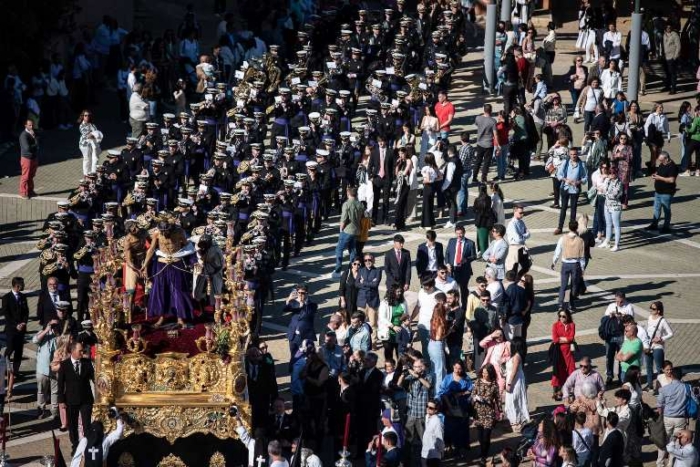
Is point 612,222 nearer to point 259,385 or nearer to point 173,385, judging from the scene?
point 259,385

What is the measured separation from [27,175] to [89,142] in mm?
1523

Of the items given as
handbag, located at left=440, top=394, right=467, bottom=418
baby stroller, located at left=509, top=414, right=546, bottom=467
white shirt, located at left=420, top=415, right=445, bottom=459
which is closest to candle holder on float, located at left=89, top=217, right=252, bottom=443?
white shirt, located at left=420, top=415, right=445, bottom=459

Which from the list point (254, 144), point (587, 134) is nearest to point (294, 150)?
point (254, 144)

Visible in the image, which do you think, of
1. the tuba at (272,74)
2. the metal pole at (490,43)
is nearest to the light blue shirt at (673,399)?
the tuba at (272,74)

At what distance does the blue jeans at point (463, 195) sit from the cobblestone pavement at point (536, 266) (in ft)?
0.89

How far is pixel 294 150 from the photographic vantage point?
40.5 metres

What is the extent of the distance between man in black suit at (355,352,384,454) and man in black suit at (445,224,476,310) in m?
5.27

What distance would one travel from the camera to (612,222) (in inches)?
1565

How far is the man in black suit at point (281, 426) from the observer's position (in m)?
29.6

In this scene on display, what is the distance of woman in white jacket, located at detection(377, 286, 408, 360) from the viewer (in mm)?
33406

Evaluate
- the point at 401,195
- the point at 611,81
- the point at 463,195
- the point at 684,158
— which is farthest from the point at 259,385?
the point at 611,81

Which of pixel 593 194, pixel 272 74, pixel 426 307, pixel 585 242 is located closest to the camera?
pixel 426 307

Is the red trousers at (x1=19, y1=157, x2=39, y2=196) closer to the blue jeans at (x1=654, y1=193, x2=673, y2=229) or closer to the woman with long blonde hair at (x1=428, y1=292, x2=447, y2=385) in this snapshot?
the woman with long blonde hair at (x1=428, y1=292, x2=447, y2=385)

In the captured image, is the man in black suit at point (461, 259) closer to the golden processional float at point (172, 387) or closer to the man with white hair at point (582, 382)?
the man with white hair at point (582, 382)
